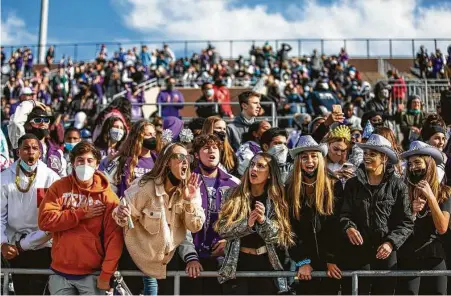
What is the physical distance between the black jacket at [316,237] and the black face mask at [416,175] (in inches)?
31.4

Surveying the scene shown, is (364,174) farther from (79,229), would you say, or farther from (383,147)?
(79,229)

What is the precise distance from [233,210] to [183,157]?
0.68 metres

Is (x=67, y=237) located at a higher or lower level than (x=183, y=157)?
lower

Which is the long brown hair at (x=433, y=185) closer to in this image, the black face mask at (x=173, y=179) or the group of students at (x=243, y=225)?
the group of students at (x=243, y=225)

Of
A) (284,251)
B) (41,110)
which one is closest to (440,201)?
(284,251)

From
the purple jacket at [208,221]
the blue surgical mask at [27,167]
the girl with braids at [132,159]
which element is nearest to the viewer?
the purple jacket at [208,221]

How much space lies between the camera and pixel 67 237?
5652mm

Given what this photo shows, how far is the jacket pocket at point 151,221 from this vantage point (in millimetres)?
5656

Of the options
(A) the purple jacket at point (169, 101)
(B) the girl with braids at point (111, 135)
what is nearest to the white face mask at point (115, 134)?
(B) the girl with braids at point (111, 135)

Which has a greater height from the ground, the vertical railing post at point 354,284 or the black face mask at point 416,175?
the black face mask at point 416,175

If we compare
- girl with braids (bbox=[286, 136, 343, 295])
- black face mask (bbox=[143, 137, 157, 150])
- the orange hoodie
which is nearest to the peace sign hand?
the orange hoodie

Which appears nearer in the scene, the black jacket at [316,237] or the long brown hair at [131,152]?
the black jacket at [316,237]

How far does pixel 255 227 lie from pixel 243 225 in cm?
13

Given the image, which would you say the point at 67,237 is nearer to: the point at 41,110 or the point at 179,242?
the point at 179,242
